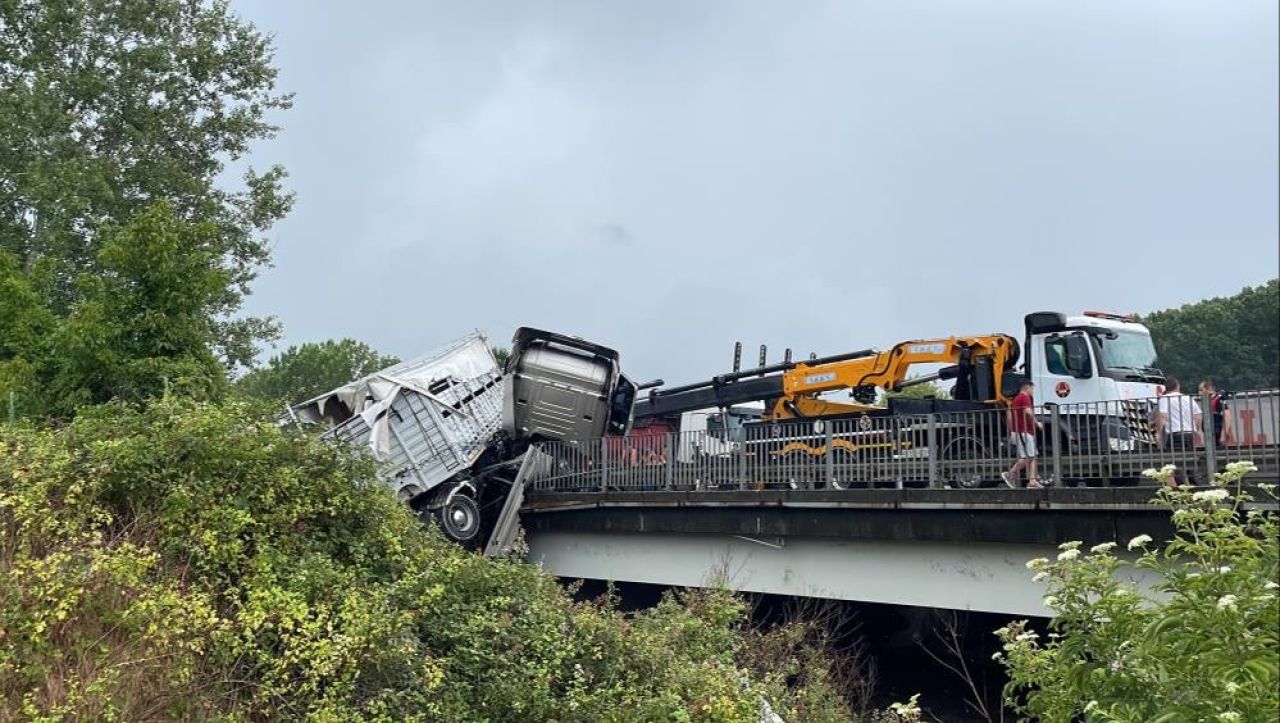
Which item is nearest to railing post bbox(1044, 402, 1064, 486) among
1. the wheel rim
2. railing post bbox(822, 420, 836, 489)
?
railing post bbox(822, 420, 836, 489)

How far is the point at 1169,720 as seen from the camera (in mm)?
3674

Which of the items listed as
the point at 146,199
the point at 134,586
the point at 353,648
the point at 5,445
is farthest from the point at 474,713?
the point at 146,199

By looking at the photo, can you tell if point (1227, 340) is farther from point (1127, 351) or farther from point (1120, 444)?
point (1120, 444)

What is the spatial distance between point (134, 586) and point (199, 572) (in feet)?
1.90

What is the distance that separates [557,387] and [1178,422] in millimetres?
10820

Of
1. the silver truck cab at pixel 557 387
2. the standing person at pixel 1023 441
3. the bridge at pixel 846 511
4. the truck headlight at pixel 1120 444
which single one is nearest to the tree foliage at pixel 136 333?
the silver truck cab at pixel 557 387

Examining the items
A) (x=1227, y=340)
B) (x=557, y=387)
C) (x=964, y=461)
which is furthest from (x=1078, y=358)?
(x=1227, y=340)

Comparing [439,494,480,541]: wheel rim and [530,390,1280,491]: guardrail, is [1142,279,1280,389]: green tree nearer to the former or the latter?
[530,390,1280,491]: guardrail

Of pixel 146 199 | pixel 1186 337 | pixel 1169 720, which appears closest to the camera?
pixel 1169 720

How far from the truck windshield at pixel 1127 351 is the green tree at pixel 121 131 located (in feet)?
53.8

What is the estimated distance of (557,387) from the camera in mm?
18438

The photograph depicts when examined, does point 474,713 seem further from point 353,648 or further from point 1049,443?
point 1049,443

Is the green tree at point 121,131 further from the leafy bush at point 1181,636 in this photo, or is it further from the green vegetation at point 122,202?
the leafy bush at point 1181,636

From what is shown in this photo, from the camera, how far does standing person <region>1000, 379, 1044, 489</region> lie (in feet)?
36.5
